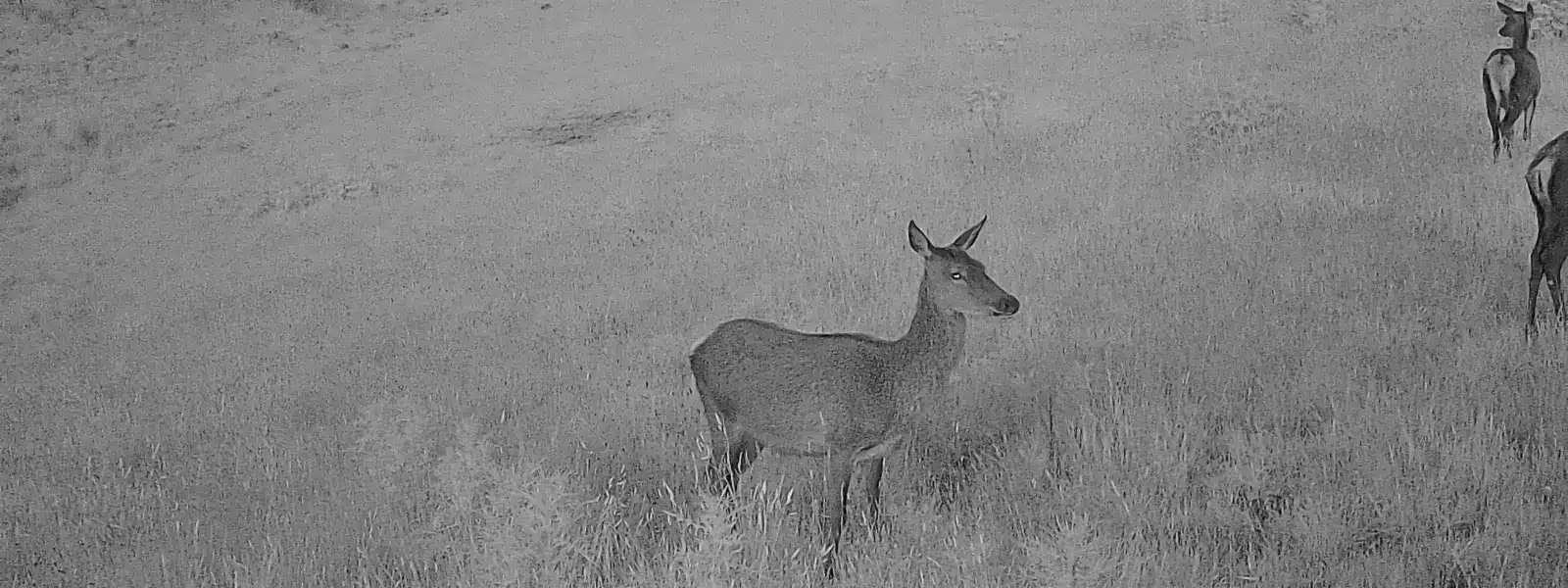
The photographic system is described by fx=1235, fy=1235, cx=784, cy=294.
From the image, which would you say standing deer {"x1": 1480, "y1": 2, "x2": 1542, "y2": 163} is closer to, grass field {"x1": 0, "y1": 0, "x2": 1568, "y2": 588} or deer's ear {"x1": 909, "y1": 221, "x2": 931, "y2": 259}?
grass field {"x1": 0, "y1": 0, "x2": 1568, "y2": 588}

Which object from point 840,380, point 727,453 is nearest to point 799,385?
point 840,380

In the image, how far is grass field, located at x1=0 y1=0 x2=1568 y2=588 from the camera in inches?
98.3

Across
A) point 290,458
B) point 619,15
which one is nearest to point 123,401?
point 290,458

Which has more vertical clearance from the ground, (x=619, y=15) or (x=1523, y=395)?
(x=619, y=15)

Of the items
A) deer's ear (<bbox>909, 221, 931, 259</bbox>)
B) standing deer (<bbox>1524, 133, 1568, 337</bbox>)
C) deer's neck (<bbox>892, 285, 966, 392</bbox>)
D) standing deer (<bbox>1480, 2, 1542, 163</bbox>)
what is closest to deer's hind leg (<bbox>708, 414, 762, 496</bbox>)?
deer's neck (<bbox>892, 285, 966, 392</bbox>)

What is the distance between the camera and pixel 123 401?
3.45m

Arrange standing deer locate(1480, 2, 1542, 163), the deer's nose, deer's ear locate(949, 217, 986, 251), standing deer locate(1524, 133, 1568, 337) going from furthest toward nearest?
standing deer locate(1480, 2, 1542, 163), standing deer locate(1524, 133, 1568, 337), deer's ear locate(949, 217, 986, 251), the deer's nose

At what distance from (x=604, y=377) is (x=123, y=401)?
136 centimetres

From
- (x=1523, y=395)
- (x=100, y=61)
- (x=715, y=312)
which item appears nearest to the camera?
(x=1523, y=395)

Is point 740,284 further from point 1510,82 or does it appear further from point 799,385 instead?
point 1510,82

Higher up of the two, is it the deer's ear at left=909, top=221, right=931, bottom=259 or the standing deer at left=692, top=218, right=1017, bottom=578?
the deer's ear at left=909, top=221, right=931, bottom=259

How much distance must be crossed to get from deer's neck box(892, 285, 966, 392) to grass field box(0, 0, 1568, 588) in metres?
0.20

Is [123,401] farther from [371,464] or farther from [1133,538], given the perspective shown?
[1133,538]

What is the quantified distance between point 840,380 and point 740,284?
3.99 feet
